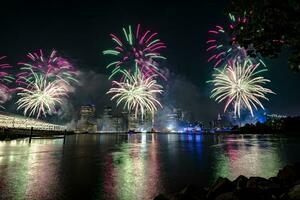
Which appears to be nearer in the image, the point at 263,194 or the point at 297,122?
the point at 263,194

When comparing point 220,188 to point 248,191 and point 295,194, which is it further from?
point 295,194

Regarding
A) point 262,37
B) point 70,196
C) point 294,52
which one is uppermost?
point 262,37

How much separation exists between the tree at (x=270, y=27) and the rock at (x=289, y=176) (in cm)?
533

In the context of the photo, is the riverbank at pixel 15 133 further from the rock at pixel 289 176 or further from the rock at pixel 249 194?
the rock at pixel 249 194

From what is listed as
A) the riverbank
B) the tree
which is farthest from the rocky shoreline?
the riverbank

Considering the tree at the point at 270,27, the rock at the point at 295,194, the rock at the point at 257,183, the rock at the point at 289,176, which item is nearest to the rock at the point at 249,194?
the rock at the point at 295,194

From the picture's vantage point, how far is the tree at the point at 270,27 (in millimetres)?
10172

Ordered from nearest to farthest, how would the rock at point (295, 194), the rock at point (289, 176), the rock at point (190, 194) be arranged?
the rock at point (295, 194) → the rock at point (190, 194) → the rock at point (289, 176)

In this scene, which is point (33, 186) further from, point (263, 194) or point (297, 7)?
point (297, 7)

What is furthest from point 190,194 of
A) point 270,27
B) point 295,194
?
point 270,27

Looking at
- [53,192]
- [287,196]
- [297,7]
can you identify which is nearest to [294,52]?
[297,7]

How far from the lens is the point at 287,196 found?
9859 millimetres

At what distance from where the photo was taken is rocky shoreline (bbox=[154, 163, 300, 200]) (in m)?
9.65

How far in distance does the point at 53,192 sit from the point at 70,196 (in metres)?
1.26
